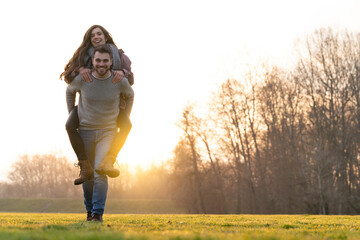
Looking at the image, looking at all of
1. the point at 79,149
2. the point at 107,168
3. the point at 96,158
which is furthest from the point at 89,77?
the point at 107,168

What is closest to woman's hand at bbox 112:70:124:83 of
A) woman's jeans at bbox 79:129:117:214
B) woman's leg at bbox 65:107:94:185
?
woman's jeans at bbox 79:129:117:214

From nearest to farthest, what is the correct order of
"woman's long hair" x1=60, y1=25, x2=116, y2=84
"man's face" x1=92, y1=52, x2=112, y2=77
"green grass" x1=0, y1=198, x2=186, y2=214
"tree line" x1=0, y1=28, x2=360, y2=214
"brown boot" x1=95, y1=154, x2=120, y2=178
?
1. "brown boot" x1=95, y1=154, x2=120, y2=178
2. "man's face" x1=92, y1=52, x2=112, y2=77
3. "woman's long hair" x1=60, y1=25, x2=116, y2=84
4. "tree line" x1=0, y1=28, x2=360, y2=214
5. "green grass" x1=0, y1=198, x2=186, y2=214

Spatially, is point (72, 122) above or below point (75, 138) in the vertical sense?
above

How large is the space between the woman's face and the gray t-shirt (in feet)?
2.06

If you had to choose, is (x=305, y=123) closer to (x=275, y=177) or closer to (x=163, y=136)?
(x=275, y=177)

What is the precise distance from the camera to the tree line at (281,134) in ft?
109

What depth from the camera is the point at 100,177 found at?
5422 millimetres

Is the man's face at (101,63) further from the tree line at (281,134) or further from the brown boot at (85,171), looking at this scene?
the tree line at (281,134)

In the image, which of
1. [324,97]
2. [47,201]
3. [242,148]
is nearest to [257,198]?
[242,148]

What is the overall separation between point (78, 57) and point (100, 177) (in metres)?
1.94

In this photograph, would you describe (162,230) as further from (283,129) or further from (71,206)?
(71,206)

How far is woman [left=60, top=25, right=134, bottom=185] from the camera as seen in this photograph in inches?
215

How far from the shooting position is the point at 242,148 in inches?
1362

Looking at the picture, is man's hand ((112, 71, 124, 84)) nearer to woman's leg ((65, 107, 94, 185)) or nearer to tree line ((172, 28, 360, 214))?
woman's leg ((65, 107, 94, 185))
